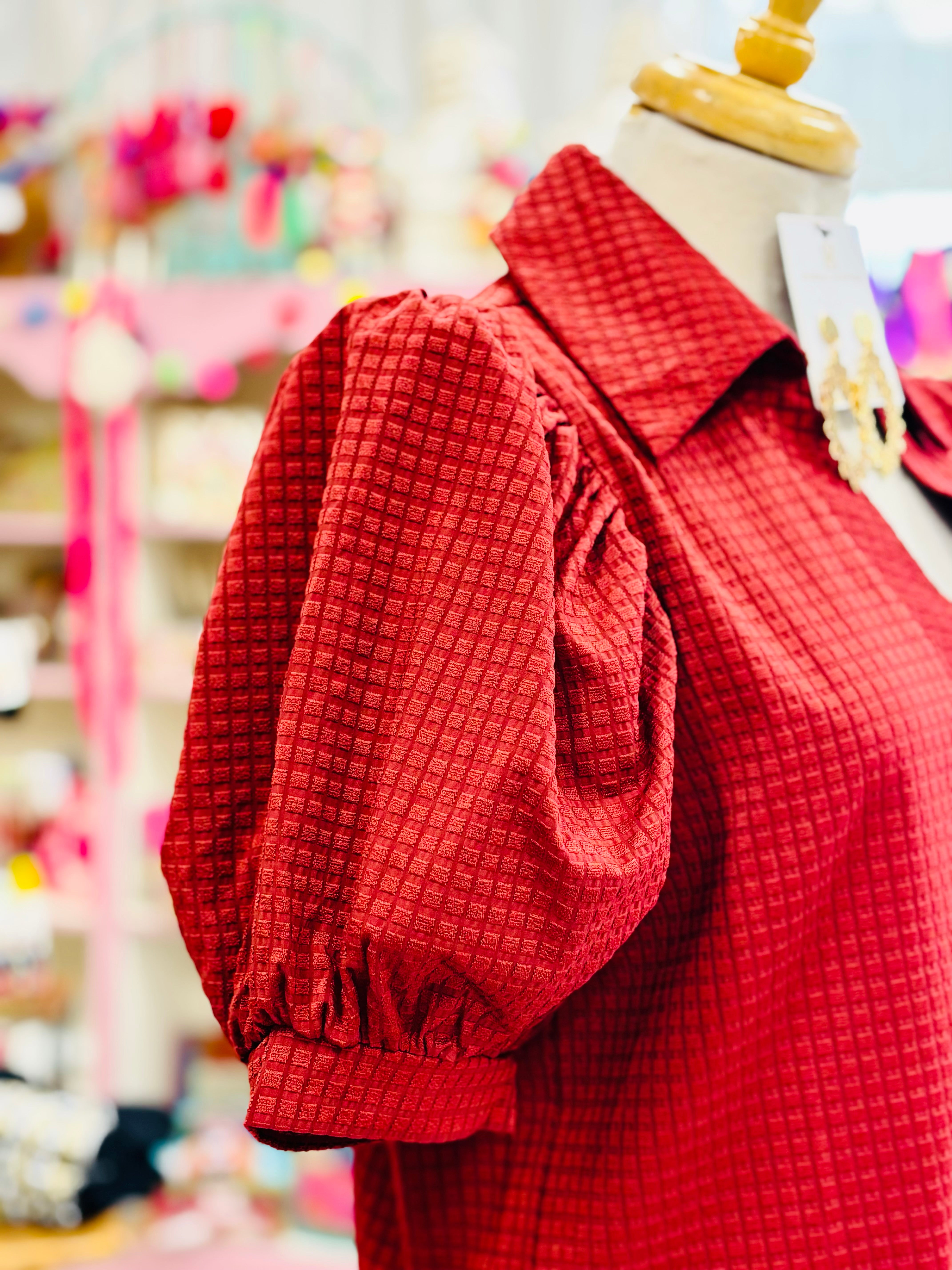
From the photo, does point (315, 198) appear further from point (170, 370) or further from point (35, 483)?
point (35, 483)

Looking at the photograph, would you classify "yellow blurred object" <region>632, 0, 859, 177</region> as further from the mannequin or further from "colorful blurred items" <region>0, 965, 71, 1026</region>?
"colorful blurred items" <region>0, 965, 71, 1026</region>

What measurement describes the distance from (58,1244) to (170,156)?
2.00 meters

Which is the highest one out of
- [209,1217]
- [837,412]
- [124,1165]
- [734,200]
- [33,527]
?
[734,200]

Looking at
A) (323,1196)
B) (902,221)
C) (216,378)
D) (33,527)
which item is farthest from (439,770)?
(902,221)

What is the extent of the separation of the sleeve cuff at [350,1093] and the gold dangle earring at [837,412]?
40 cm

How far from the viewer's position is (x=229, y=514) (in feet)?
8.29

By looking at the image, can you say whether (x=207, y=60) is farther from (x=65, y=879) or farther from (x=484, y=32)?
(x=65, y=879)

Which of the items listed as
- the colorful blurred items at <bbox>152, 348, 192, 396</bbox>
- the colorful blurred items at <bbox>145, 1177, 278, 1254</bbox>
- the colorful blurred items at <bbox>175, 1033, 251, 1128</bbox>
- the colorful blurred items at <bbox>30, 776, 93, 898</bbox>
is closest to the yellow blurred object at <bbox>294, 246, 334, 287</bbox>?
the colorful blurred items at <bbox>152, 348, 192, 396</bbox>

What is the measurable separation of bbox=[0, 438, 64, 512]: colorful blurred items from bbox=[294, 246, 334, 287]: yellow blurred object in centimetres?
69

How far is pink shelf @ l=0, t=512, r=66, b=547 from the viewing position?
2.56 metres

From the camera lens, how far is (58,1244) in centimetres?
219

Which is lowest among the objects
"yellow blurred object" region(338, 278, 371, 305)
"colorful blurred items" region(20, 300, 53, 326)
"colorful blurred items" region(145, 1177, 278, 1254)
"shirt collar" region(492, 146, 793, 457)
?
"colorful blurred items" region(145, 1177, 278, 1254)

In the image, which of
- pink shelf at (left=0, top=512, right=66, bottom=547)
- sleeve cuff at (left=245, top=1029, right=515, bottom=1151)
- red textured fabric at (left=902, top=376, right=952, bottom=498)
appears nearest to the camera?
sleeve cuff at (left=245, top=1029, right=515, bottom=1151)

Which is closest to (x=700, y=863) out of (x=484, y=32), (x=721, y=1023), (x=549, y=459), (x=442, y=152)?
(x=721, y=1023)
